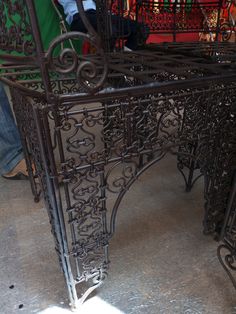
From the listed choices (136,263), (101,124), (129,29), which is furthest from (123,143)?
(129,29)

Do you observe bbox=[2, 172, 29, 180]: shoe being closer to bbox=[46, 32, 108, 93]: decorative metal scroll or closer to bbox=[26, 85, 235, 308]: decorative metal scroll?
bbox=[26, 85, 235, 308]: decorative metal scroll

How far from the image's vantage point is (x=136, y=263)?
3.43ft

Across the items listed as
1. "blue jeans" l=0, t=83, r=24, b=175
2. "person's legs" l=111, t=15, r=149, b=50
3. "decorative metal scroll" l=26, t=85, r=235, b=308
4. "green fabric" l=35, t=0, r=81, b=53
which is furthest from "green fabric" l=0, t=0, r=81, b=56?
"decorative metal scroll" l=26, t=85, r=235, b=308

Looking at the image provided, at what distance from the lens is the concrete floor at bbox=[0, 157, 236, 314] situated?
91cm

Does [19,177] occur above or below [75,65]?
below

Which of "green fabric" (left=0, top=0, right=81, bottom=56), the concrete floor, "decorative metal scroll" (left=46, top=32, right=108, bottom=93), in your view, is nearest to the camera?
"decorative metal scroll" (left=46, top=32, right=108, bottom=93)

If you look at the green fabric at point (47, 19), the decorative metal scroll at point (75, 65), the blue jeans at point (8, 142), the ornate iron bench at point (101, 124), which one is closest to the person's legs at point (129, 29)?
the ornate iron bench at point (101, 124)

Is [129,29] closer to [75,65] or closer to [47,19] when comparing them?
[75,65]

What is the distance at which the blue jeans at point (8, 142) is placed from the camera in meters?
1.51

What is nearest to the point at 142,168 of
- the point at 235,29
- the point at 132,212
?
the point at 132,212

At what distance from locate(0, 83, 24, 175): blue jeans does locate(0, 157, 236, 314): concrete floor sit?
22cm

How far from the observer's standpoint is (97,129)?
2170mm

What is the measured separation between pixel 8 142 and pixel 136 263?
984 mm

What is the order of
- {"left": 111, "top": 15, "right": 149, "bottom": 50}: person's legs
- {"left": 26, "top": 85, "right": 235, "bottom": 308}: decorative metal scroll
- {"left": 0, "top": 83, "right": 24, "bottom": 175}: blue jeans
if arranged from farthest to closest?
{"left": 111, "top": 15, "right": 149, "bottom": 50}: person's legs → {"left": 0, "top": 83, "right": 24, "bottom": 175}: blue jeans → {"left": 26, "top": 85, "right": 235, "bottom": 308}: decorative metal scroll
